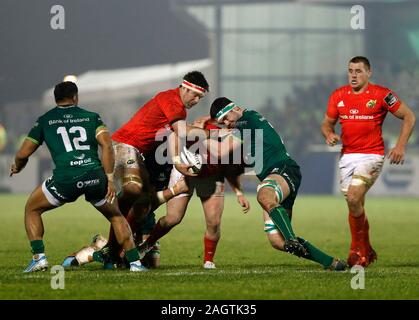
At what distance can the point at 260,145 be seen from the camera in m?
12.7

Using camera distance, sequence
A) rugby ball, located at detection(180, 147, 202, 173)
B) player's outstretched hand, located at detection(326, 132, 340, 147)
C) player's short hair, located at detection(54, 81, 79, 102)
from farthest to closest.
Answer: player's outstretched hand, located at detection(326, 132, 340, 147) → rugby ball, located at detection(180, 147, 202, 173) → player's short hair, located at detection(54, 81, 79, 102)

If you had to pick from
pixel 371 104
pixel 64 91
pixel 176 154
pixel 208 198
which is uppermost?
pixel 64 91

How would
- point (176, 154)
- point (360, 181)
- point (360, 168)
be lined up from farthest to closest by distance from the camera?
point (360, 168)
point (360, 181)
point (176, 154)

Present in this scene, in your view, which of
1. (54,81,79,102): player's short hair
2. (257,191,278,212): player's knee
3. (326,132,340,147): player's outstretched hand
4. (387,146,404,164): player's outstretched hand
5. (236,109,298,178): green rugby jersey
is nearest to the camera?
(54,81,79,102): player's short hair

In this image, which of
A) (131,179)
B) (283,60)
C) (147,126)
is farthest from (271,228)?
(283,60)

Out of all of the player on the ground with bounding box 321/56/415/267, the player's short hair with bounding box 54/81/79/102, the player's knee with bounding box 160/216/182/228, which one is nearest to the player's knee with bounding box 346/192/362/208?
the player on the ground with bounding box 321/56/415/267

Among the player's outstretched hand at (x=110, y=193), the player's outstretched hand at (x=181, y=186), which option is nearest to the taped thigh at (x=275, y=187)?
the player's outstretched hand at (x=181, y=186)

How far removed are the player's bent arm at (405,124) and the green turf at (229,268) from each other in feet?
4.87

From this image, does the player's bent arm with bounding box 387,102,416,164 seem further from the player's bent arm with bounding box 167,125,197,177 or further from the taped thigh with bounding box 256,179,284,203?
the player's bent arm with bounding box 167,125,197,177

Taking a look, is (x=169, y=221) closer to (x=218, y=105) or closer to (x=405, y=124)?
(x=218, y=105)

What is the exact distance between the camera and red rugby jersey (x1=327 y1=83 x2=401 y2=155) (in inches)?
538

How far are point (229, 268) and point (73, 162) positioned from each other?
2.37m

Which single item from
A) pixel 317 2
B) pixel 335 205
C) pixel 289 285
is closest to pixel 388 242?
pixel 289 285

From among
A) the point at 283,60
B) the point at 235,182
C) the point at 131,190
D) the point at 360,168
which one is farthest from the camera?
the point at 283,60
